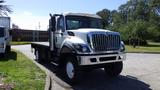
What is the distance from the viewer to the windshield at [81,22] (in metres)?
12.9

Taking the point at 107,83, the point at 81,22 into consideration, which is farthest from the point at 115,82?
the point at 81,22

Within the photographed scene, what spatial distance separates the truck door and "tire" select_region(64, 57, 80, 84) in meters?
1.50

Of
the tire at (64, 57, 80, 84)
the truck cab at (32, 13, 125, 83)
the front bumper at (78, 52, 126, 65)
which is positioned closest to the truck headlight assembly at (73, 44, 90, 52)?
the truck cab at (32, 13, 125, 83)

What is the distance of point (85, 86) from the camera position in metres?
10.9

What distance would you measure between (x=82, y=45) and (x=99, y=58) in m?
0.80

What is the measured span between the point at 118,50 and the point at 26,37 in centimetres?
8208

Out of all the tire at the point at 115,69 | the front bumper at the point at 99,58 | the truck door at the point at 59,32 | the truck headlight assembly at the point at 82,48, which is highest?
the truck door at the point at 59,32

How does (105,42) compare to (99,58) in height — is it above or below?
above

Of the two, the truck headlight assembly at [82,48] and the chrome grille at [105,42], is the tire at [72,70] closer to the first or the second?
the truck headlight assembly at [82,48]

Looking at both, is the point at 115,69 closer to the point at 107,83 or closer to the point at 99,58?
the point at 107,83

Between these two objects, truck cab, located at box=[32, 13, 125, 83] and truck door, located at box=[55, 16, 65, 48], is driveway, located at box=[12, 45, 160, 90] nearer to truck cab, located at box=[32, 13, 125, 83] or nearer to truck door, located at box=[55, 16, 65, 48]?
truck cab, located at box=[32, 13, 125, 83]

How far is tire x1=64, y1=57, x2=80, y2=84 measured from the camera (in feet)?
36.2

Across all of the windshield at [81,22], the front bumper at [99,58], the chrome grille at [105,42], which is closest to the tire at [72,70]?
the front bumper at [99,58]

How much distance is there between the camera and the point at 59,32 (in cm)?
1323
